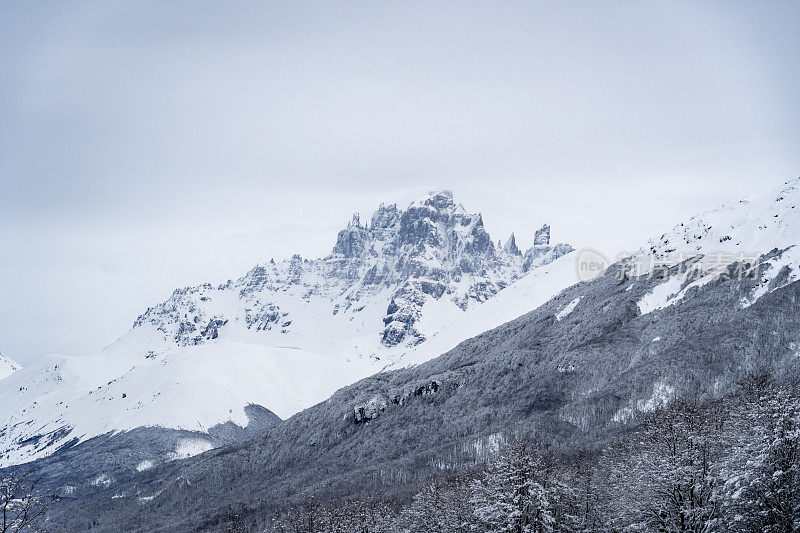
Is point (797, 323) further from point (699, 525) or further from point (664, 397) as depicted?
point (699, 525)

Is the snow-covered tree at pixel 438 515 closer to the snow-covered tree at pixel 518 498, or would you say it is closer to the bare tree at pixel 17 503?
the snow-covered tree at pixel 518 498

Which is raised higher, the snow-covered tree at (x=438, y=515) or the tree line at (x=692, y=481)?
the tree line at (x=692, y=481)

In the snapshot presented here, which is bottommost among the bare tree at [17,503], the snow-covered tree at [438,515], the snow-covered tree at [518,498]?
the snow-covered tree at [438,515]

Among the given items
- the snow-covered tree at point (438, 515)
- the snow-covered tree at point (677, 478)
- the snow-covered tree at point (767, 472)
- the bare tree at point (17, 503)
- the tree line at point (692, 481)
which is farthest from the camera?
the snow-covered tree at point (438, 515)

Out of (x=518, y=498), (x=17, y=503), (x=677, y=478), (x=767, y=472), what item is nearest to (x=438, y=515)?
(x=518, y=498)

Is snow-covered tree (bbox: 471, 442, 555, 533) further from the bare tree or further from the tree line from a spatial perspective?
the bare tree

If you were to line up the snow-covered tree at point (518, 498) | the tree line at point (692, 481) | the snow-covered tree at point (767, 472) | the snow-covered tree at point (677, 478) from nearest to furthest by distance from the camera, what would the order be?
the snow-covered tree at point (767, 472) < the tree line at point (692, 481) < the snow-covered tree at point (677, 478) < the snow-covered tree at point (518, 498)

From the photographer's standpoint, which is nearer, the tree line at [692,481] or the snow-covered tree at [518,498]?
the tree line at [692,481]

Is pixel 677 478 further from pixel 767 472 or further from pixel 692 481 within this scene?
pixel 767 472

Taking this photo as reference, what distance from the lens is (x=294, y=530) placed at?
379 feet

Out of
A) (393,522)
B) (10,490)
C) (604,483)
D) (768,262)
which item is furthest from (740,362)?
(10,490)

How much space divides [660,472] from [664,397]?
141375mm

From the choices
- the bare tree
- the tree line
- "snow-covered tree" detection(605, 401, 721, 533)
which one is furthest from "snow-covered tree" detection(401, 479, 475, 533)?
the bare tree

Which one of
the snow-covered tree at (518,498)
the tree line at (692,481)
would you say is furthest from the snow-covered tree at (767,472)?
the snow-covered tree at (518,498)
